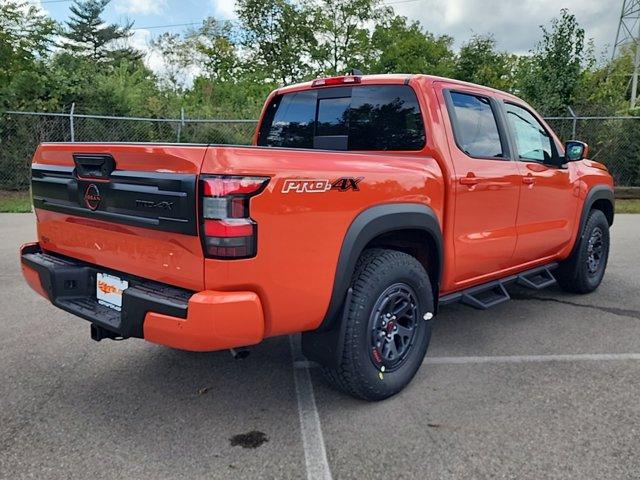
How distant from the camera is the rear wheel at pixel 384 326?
2.89 metres

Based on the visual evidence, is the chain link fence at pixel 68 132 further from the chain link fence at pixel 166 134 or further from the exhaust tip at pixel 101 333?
the exhaust tip at pixel 101 333

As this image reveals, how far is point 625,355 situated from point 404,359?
1.78m

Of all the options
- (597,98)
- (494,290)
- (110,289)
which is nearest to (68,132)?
(110,289)

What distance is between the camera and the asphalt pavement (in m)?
2.51

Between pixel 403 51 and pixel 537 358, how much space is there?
31917mm

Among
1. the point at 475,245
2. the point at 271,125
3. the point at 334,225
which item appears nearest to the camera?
the point at 334,225

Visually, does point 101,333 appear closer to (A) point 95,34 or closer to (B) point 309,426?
(B) point 309,426

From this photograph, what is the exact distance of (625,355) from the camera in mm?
3842

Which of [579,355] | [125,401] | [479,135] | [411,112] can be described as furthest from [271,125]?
[579,355]

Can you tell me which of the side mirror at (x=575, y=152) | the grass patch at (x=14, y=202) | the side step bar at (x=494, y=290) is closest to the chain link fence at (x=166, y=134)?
the grass patch at (x=14, y=202)

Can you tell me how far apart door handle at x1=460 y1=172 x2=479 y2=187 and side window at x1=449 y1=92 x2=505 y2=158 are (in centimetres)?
18

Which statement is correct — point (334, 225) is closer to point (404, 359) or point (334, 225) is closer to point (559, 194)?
point (404, 359)

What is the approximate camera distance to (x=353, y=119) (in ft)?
12.5

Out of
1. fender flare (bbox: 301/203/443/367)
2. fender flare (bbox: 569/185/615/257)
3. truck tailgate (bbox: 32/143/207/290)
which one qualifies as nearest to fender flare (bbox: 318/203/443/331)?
fender flare (bbox: 301/203/443/367)
